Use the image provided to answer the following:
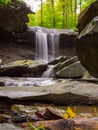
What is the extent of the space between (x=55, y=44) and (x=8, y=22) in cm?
466

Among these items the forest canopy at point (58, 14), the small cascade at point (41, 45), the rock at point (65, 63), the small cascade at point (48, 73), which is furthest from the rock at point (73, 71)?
the forest canopy at point (58, 14)

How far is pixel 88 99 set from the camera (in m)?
8.97

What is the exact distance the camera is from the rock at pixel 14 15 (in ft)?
77.4

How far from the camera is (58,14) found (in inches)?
1574

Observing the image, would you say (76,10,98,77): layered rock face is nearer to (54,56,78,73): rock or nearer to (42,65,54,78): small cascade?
(54,56,78,73): rock

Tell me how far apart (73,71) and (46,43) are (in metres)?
9.79

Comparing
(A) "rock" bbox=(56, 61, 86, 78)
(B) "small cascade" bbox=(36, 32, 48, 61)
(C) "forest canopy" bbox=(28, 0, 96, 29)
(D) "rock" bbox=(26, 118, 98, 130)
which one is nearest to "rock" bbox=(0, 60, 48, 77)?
(A) "rock" bbox=(56, 61, 86, 78)

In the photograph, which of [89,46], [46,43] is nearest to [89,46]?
[89,46]

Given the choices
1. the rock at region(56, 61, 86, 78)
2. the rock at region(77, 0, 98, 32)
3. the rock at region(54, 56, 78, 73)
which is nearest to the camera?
the rock at region(77, 0, 98, 32)

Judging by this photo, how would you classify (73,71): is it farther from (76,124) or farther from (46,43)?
(76,124)

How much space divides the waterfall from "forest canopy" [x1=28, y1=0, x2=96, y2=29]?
10795mm

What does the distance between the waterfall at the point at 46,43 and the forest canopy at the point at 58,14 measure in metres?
10.8

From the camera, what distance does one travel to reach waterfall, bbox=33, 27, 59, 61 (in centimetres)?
2637

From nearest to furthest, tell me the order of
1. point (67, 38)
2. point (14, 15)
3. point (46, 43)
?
point (14, 15), point (46, 43), point (67, 38)
